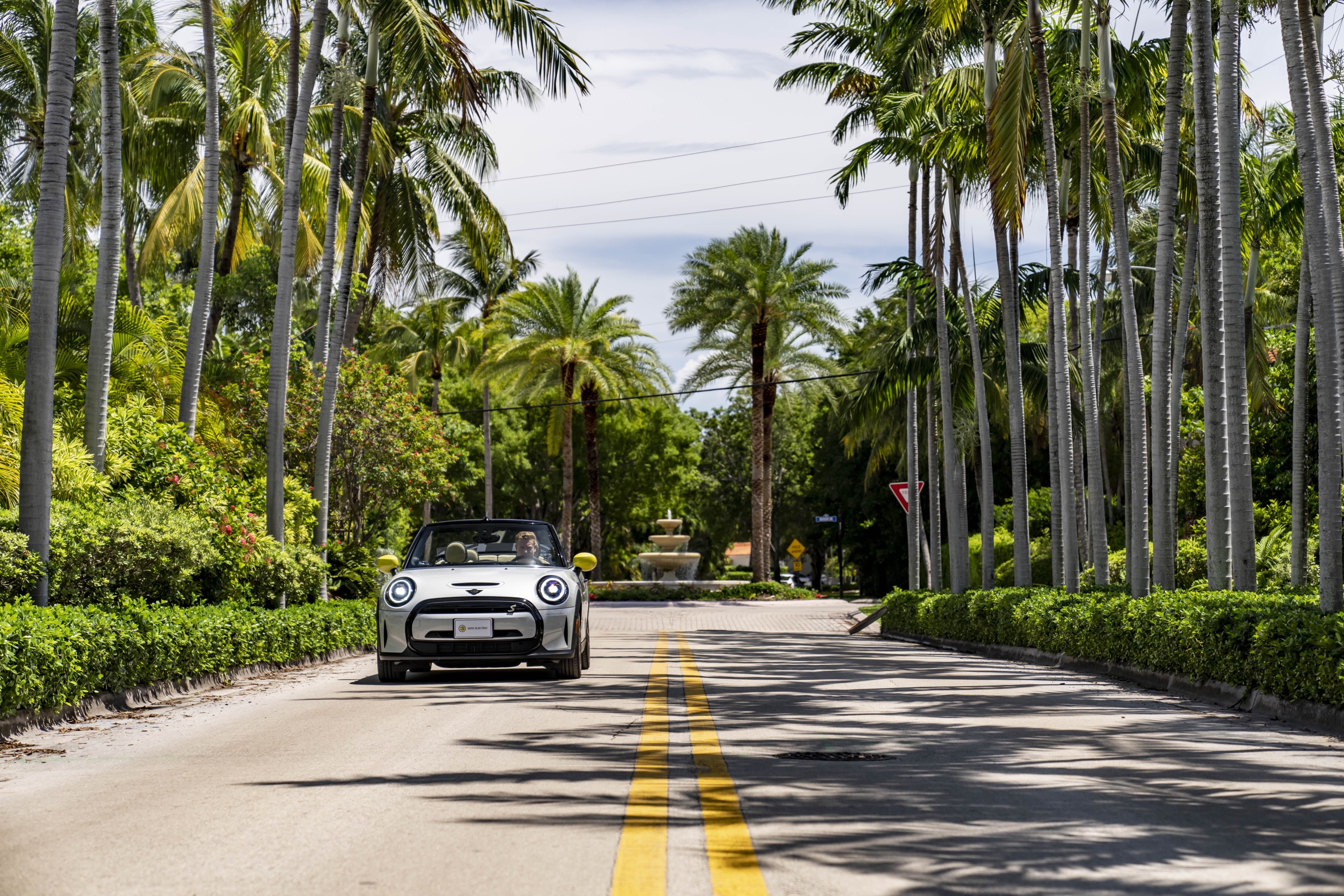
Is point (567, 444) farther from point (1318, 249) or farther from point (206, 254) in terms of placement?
point (1318, 249)

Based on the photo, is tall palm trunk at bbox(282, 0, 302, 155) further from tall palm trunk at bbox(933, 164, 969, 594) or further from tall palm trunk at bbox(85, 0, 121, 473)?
tall palm trunk at bbox(933, 164, 969, 594)

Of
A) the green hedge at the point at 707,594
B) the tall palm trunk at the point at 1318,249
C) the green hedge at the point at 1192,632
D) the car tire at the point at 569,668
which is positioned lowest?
the green hedge at the point at 707,594

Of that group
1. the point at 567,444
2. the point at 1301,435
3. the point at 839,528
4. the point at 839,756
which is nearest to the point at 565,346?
the point at 567,444

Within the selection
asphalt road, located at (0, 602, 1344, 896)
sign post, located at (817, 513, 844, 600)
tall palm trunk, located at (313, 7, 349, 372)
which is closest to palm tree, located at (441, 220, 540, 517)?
sign post, located at (817, 513, 844, 600)

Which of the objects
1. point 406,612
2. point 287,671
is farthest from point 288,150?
point 406,612

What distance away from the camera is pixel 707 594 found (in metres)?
50.6

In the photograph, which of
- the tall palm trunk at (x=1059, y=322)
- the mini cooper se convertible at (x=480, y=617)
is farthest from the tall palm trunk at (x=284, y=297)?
the tall palm trunk at (x=1059, y=322)

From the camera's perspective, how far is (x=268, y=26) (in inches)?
915

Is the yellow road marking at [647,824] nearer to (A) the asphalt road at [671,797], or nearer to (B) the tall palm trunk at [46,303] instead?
(A) the asphalt road at [671,797]

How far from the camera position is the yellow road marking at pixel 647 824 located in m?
4.89

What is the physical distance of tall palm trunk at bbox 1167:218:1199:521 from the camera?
1838 centimetres

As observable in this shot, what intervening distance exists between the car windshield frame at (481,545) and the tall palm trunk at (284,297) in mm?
5918

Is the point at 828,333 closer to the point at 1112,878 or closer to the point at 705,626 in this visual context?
the point at 705,626

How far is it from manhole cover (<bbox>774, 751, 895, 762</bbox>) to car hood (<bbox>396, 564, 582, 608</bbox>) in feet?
16.4
